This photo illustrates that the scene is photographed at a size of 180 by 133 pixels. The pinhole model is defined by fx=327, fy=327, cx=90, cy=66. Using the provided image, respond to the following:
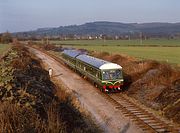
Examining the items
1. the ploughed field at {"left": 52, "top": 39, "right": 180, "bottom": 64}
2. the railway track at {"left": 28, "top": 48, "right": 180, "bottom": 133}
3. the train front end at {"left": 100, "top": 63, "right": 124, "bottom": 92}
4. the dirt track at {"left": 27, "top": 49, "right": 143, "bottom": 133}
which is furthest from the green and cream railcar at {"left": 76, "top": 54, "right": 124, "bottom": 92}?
the ploughed field at {"left": 52, "top": 39, "right": 180, "bottom": 64}

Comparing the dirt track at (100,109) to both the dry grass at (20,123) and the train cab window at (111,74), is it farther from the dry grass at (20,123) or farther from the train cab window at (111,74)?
the dry grass at (20,123)

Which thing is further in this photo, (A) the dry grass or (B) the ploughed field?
(B) the ploughed field

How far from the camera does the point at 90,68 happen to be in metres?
32.2

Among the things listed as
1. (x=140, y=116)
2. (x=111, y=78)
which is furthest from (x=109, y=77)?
(x=140, y=116)

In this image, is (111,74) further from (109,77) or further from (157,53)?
(157,53)

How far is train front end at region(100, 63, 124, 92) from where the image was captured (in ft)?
90.9

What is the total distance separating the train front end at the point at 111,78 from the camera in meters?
27.7

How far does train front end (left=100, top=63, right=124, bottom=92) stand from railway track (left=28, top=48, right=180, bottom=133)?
2.58 feet

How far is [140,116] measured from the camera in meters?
20.4

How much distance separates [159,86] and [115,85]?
3768 millimetres

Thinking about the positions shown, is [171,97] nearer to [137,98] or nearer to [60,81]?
[137,98]

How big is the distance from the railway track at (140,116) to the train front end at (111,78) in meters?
0.79

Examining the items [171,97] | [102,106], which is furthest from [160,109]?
[102,106]

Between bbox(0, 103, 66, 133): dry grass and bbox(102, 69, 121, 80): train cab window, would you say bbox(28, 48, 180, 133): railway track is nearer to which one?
bbox(102, 69, 121, 80): train cab window
